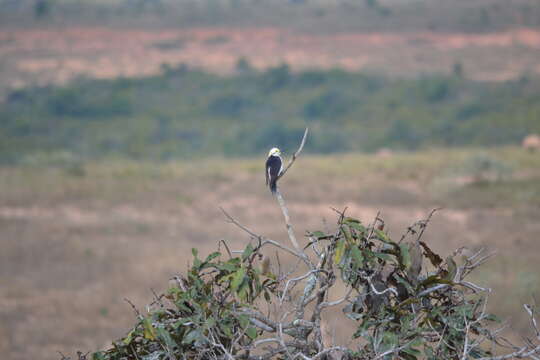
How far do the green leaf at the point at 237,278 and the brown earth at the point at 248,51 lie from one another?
4557 cm

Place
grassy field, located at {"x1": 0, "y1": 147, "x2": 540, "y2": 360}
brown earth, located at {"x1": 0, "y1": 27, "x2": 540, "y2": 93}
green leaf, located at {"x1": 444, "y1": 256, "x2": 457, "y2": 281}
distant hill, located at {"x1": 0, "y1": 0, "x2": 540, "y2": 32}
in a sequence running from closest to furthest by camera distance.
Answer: green leaf, located at {"x1": 444, "y1": 256, "x2": 457, "y2": 281}
grassy field, located at {"x1": 0, "y1": 147, "x2": 540, "y2": 360}
brown earth, located at {"x1": 0, "y1": 27, "x2": 540, "y2": 93}
distant hill, located at {"x1": 0, "y1": 0, "x2": 540, "y2": 32}

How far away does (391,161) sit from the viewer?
27.1m

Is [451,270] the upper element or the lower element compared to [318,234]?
lower

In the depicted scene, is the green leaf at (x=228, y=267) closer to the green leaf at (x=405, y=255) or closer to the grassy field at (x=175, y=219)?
the green leaf at (x=405, y=255)

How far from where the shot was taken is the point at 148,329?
249 centimetres

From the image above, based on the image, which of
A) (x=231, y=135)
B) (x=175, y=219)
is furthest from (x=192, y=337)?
(x=231, y=135)

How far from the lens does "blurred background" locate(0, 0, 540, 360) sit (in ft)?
43.2

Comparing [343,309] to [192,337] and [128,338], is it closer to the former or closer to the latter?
[192,337]

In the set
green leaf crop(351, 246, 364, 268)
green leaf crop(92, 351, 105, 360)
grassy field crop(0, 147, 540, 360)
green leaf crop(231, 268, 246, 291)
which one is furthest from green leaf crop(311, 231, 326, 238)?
grassy field crop(0, 147, 540, 360)

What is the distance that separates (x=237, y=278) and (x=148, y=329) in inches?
13.4

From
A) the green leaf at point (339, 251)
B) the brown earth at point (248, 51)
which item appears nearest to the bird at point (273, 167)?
the green leaf at point (339, 251)

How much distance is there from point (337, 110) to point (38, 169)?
2045cm

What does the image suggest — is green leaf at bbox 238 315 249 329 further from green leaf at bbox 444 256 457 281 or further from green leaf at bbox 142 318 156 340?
green leaf at bbox 444 256 457 281

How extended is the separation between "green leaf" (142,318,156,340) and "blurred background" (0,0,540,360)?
0.67 m
